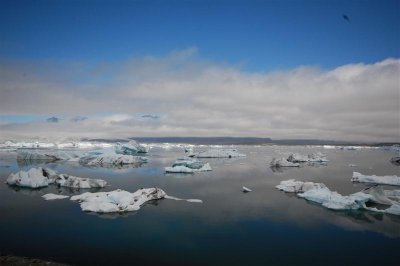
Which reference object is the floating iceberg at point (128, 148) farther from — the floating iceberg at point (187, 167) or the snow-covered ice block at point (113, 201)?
the snow-covered ice block at point (113, 201)

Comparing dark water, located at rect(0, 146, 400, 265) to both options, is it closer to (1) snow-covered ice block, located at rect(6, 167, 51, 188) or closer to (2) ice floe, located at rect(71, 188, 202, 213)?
(2) ice floe, located at rect(71, 188, 202, 213)

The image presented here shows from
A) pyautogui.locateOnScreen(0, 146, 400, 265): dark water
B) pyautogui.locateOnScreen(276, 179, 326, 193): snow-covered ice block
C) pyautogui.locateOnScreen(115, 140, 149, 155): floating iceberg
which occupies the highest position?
pyautogui.locateOnScreen(115, 140, 149, 155): floating iceberg

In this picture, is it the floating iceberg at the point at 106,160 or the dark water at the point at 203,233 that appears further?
the floating iceberg at the point at 106,160

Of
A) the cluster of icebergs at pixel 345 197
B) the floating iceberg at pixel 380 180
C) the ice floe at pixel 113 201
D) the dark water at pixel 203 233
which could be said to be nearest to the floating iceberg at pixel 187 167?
the cluster of icebergs at pixel 345 197

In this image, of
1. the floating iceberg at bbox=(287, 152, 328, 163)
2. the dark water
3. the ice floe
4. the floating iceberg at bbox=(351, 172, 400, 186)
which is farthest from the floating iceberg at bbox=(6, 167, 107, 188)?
the floating iceberg at bbox=(287, 152, 328, 163)

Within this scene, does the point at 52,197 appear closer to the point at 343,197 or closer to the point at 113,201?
the point at 113,201

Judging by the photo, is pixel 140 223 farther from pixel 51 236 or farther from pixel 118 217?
pixel 51 236

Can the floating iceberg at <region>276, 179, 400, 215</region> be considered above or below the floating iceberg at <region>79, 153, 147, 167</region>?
below

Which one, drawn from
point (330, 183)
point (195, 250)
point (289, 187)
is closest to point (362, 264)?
point (195, 250)
